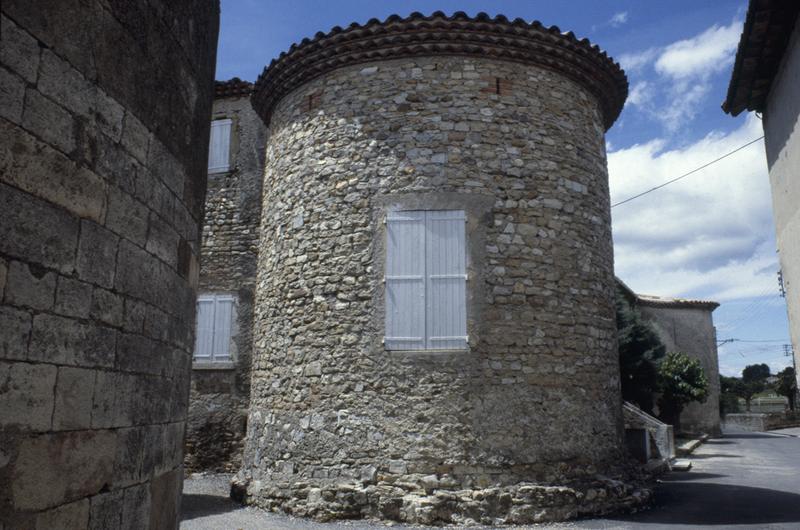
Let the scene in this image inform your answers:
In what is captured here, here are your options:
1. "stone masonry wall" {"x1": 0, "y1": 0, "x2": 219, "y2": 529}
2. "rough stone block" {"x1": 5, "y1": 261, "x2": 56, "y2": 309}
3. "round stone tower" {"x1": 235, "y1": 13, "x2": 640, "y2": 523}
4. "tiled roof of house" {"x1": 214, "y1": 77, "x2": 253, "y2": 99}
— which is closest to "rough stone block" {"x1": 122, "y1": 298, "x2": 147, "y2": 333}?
"stone masonry wall" {"x1": 0, "y1": 0, "x2": 219, "y2": 529}

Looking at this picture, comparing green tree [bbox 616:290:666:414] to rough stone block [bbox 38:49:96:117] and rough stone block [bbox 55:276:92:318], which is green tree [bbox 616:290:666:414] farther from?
rough stone block [bbox 38:49:96:117]

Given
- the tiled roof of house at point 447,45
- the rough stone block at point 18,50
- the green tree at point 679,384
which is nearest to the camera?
the rough stone block at point 18,50

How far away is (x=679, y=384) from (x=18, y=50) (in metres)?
21.2

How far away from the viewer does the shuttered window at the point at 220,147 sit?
1245 cm

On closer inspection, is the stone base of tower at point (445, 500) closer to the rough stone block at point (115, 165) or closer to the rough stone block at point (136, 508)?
the rough stone block at point (136, 508)

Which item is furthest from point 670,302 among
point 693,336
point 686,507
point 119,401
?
point 119,401

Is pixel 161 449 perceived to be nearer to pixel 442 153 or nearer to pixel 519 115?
pixel 442 153

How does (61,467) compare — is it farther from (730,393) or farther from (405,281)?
(730,393)

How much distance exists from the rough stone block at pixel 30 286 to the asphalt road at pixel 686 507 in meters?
5.15

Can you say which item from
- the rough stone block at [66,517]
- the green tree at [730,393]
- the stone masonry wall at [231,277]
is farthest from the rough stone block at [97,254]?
the green tree at [730,393]

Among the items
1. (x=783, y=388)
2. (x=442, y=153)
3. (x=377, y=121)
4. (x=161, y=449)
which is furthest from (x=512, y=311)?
(x=783, y=388)

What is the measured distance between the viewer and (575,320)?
27.8ft

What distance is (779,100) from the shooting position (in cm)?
646

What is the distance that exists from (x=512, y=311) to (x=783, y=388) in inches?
1896
